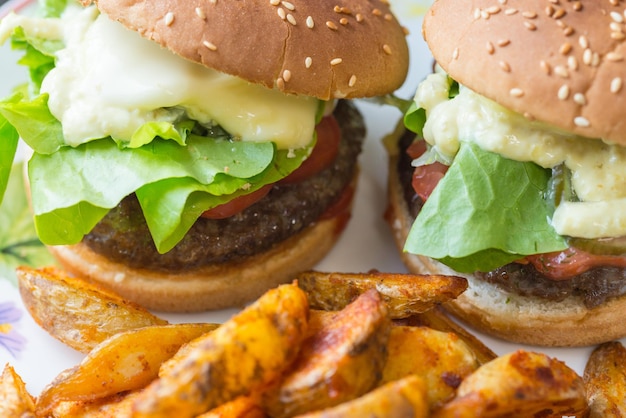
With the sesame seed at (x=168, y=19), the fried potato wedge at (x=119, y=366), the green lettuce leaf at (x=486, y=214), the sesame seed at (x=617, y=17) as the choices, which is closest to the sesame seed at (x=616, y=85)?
the sesame seed at (x=617, y=17)

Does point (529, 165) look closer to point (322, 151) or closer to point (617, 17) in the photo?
point (617, 17)

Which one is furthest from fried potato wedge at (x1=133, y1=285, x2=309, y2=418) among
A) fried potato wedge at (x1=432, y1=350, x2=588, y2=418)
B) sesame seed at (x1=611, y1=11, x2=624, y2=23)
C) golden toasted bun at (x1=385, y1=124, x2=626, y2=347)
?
sesame seed at (x1=611, y1=11, x2=624, y2=23)

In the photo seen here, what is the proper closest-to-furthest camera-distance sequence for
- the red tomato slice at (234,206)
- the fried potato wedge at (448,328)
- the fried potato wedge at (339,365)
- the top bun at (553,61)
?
the fried potato wedge at (339,365) → the top bun at (553,61) → the fried potato wedge at (448,328) → the red tomato slice at (234,206)

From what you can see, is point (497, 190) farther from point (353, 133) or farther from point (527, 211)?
point (353, 133)

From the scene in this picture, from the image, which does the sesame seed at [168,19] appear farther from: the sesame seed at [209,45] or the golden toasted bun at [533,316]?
the golden toasted bun at [533,316]

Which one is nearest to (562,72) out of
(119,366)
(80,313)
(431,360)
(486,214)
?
(486,214)

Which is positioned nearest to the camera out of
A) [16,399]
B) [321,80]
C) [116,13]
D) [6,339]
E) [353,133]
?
[16,399]

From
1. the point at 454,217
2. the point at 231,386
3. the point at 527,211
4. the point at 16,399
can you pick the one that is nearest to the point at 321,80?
the point at 454,217
